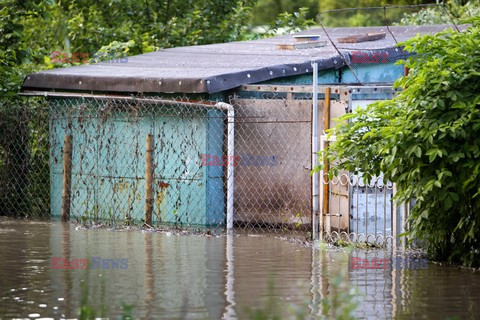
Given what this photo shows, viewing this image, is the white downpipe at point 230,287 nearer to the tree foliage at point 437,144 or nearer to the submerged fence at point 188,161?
the submerged fence at point 188,161

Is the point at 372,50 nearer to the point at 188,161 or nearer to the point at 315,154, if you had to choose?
the point at 315,154

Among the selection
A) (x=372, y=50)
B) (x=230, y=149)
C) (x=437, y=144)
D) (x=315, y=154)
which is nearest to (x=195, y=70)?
(x=230, y=149)

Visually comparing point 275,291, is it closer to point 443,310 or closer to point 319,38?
point 443,310

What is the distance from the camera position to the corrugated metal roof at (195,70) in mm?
13414

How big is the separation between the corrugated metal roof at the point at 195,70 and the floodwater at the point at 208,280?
2235 mm

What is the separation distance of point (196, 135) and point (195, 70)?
3.93ft

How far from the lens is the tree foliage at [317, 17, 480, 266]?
9664 mm

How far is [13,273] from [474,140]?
487 cm

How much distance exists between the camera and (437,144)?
9.72m

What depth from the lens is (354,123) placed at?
414 inches

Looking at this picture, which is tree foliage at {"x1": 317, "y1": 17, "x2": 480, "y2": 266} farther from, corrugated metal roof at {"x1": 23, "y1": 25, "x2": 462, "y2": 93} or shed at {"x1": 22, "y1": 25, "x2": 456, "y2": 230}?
corrugated metal roof at {"x1": 23, "y1": 25, "x2": 462, "y2": 93}

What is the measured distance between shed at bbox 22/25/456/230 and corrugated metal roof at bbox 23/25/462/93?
0.02m

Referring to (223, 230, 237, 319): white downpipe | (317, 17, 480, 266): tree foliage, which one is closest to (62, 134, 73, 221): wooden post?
(223, 230, 237, 319): white downpipe

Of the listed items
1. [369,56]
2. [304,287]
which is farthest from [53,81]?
[304,287]
